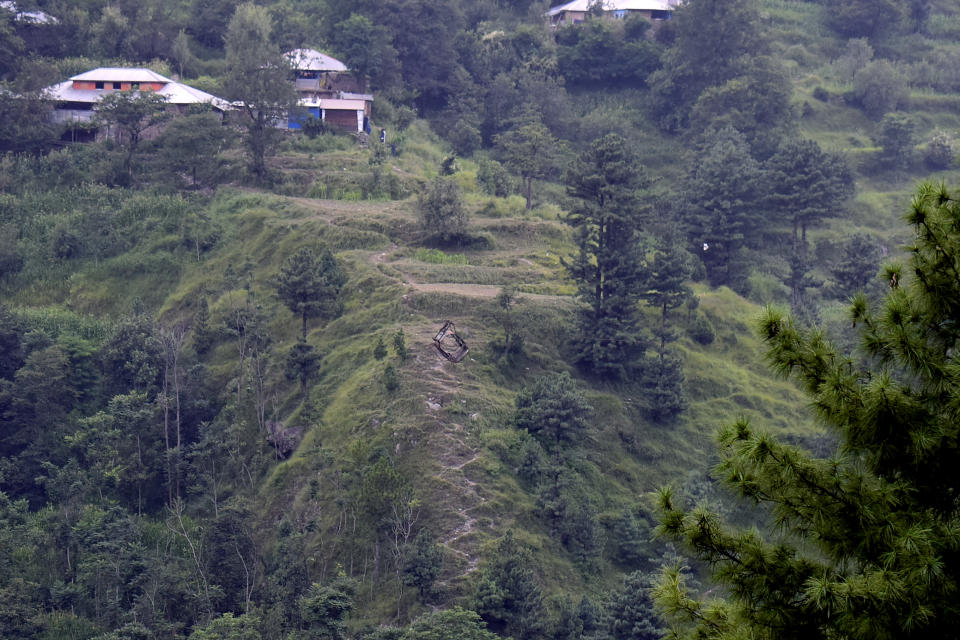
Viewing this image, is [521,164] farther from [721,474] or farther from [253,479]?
[721,474]

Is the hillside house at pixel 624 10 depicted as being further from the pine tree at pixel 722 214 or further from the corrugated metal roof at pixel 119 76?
the corrugated metal roof at pixel 119 76

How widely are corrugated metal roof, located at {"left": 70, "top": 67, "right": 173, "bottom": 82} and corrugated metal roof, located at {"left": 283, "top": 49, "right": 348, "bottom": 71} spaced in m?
4.41

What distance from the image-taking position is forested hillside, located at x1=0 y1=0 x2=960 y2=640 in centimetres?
1694

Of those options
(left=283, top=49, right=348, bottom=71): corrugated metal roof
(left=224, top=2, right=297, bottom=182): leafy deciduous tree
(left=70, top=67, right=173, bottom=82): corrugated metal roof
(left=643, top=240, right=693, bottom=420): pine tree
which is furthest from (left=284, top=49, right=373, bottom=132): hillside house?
(left=643, top=240, right=693, bottom=420): pine tree

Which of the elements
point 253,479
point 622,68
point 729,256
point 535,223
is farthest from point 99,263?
point 622,68

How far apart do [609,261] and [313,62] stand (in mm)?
17288

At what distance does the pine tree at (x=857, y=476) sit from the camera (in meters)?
6.51

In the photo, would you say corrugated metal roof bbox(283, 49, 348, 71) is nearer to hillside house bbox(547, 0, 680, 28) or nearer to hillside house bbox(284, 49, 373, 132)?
hillside house bbox(284, 49, 373, 132)

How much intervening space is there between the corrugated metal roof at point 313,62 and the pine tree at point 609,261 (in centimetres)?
1449

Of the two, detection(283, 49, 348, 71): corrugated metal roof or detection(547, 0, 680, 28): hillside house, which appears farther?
detection(547, 0, 680, 28): hillside house

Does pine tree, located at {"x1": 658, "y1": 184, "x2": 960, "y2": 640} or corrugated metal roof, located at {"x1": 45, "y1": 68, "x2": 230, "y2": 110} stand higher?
corrugated metal roof, located at {"x1": 45, "y1": 68, "x2": 230, "y2": 110}

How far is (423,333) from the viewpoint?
2245 centimetres

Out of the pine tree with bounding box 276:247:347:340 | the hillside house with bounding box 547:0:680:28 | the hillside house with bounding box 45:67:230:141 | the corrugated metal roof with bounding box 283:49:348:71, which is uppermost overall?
the hillside house with bounding box 547:0:680:28

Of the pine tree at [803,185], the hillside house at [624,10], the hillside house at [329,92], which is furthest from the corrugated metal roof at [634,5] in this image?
the pine tree at [803,185]
